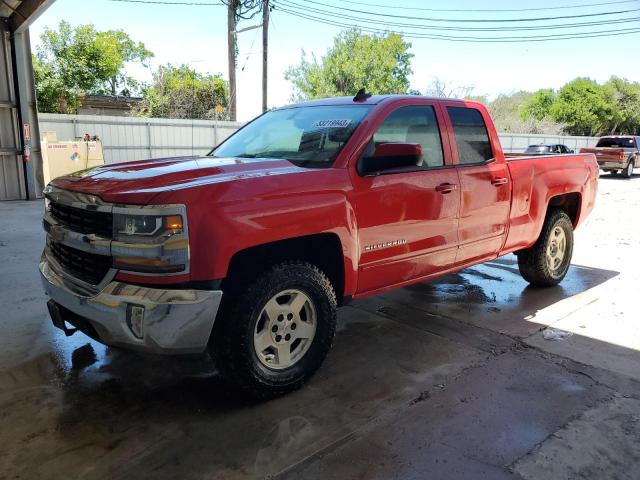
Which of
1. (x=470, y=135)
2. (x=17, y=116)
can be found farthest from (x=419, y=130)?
(x=17, y=116)

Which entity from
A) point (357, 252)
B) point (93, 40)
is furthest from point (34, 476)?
point (93, 40)

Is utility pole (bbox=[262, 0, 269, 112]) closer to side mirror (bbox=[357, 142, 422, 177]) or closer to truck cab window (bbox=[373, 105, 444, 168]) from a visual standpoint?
truck cab window (bbox=[373, 105, 444, 168])

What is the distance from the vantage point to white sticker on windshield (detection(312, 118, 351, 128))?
12.4 feet

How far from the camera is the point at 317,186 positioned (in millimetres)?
3221

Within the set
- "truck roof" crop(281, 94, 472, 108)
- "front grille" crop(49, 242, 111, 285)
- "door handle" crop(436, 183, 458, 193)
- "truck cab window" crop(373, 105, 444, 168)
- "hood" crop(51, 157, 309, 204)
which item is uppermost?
"truck roof" crop(281, 94, 472, 108)

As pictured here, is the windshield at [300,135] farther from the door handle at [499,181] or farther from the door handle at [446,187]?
the door handle at [499,181]

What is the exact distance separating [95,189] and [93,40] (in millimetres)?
34570

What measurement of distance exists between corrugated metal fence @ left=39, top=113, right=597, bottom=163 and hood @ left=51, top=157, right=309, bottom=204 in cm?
1387

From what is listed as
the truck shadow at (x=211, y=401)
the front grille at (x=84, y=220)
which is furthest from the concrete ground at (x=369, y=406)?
the front grille at (x=84, y=220)

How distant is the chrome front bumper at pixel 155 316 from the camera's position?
107 inches

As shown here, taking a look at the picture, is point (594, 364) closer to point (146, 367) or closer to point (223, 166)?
point (223, 166)

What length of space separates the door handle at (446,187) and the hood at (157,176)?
1.26 metres

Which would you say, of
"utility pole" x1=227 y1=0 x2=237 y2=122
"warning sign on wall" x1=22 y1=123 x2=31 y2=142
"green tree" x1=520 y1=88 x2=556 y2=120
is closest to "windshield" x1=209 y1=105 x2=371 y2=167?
"warning sign on wall" x1=22 y1=123 x2=31 y2=142

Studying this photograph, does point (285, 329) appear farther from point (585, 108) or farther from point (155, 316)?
point (585, 108)
